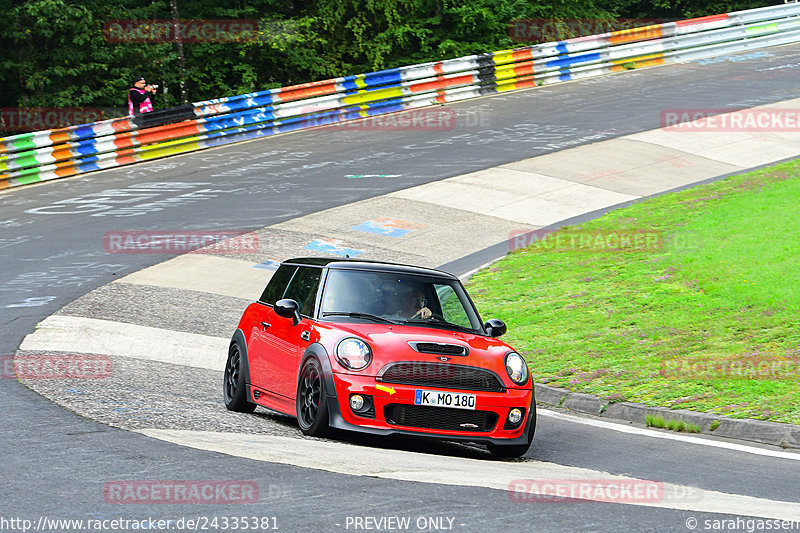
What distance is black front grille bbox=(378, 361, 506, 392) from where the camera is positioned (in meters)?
7.89

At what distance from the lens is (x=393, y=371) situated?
7883 mm

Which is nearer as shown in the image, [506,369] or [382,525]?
[382,525]

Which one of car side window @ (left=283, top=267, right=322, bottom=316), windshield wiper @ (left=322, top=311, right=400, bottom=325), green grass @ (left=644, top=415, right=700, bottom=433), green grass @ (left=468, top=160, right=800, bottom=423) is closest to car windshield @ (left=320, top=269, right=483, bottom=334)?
windshield wiper @ (left=322, top=311, right=400, bottom=325)

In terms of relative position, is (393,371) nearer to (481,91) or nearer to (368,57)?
(481,91)

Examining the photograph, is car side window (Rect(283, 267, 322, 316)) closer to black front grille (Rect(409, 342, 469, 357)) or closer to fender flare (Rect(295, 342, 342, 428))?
fender flare (Rect(295, 342, 342, 428))

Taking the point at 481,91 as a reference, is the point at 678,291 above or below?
below

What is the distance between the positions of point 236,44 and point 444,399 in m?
28.5

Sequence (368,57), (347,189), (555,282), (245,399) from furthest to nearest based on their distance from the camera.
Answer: (368,57), (347,189), (555,282), (245,399)

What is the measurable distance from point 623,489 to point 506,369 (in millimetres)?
1759

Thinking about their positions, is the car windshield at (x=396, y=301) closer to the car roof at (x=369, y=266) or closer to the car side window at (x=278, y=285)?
the car roof at (x=369, y=266)

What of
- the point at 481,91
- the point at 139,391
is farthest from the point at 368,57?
the point at 139,391

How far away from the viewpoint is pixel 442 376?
7.96m

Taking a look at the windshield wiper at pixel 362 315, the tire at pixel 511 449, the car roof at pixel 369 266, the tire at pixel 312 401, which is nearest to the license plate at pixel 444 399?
the tire at pixel 511 449

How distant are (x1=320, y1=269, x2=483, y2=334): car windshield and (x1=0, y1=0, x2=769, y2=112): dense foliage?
23.1 metres
